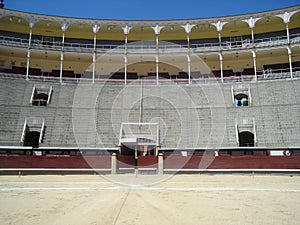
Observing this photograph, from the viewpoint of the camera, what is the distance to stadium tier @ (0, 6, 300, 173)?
690 inches

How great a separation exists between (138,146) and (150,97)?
5.56m

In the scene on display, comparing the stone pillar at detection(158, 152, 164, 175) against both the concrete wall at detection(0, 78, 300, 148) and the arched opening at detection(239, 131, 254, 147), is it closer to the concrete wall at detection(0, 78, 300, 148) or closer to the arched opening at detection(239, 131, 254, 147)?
the concrete wall at detection(0, 78, 300, 148)

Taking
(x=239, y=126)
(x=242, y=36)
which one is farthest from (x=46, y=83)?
(x=242, y=36)

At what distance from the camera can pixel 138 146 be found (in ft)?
65.3

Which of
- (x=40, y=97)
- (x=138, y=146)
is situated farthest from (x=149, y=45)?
(x=138, y=146)

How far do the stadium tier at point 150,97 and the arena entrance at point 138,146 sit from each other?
0.08 metres

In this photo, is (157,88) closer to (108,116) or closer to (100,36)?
(108,116)

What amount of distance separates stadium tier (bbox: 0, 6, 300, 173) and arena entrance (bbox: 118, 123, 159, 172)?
0.08 m

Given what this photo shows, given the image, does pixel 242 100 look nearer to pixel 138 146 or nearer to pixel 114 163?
pixel 138 146

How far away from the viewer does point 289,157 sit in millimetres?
16078

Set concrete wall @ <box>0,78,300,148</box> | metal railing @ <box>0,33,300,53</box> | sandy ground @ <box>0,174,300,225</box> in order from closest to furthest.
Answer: sandy ground @ <box>0,174,300,225</box>, concrete wall @ <box>0,78,300,148</box>, metal railing @ <box>0,33,300,53</box>

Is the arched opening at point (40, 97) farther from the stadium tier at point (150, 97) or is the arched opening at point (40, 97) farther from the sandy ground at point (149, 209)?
the sandy ground at point (149, 209)

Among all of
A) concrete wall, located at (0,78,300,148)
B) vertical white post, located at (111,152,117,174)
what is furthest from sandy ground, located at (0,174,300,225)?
concrete wall, located at (0,78,300,148)

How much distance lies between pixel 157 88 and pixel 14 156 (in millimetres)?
13196
